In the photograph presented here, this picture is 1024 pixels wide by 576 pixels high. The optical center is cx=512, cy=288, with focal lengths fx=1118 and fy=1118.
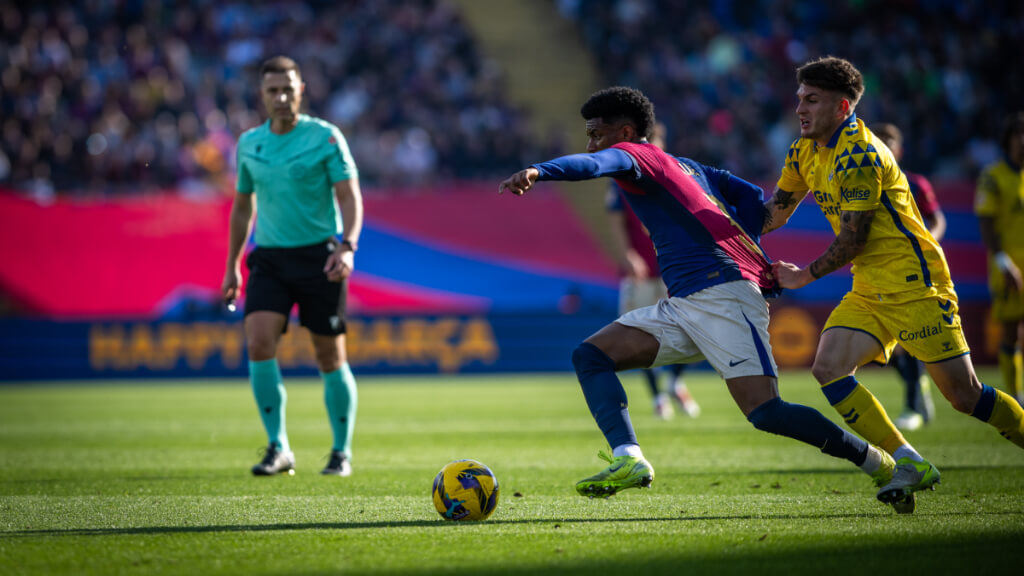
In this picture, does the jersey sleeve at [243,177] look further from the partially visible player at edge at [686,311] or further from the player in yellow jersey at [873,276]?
the player in yellow jersey at [873,276]

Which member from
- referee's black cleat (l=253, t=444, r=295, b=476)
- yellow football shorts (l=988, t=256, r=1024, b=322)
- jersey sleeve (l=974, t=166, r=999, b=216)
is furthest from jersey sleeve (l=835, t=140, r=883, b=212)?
yellow football shorts (l=988, t=256, r=1024, b=322)

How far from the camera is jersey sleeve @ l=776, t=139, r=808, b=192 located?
230 inches

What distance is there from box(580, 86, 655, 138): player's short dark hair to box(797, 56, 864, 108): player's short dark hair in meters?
0.84

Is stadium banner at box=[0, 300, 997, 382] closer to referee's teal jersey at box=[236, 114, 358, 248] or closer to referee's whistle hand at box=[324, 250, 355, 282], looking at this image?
referee's teal jersey at box=[236, 114, 358, 248]

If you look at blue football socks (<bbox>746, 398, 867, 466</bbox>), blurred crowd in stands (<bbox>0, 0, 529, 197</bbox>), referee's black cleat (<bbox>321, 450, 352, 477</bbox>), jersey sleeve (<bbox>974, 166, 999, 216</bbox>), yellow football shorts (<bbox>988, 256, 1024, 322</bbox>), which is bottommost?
referee's black cleat (<bbox>321, 450, 352, 477</bbox>)

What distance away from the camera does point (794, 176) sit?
5848mm

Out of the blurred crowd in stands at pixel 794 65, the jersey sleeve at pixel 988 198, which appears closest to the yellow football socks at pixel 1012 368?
the jersey sleeve at pixel 988 198

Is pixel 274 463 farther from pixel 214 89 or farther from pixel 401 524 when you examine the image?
pixel 214 89

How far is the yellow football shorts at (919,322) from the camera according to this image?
5.49 metres

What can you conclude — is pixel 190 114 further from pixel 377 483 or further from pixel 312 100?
pixel 377 483

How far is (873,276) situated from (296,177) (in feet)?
12.3

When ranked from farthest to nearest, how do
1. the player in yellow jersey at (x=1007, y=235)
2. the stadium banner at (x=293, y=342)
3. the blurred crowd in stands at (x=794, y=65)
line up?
the blurred crowd in stands at (x=794, y=65) → the stadium banner at (x=293, y=342) → the player in yellow jersey at (x=1007, y=235)

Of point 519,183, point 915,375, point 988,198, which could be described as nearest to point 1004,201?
point 988,198

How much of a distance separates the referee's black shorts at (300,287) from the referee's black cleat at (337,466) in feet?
2.63
